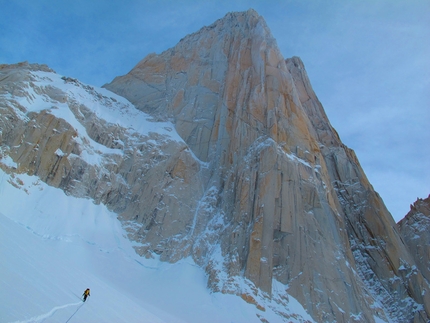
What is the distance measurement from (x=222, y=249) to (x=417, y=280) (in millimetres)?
19506

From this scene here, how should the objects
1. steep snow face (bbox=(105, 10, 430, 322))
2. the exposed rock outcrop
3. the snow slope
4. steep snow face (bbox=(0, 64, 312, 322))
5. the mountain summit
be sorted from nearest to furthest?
1. the snow slope
2. steep snow face (bbox=(0, 64, 312, 322))
3. steep snow face (bbox=(105, 10, 430, 322))
4. the mountain summit
5. the exposed rock outcrop

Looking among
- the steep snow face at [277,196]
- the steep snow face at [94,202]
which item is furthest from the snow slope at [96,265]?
the steep snow face at [277,196]

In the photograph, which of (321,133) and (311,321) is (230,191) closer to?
(311,321)

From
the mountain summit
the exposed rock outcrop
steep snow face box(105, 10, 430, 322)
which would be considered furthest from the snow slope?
the exposed rock outcrop

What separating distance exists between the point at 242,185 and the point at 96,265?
16.3 meters

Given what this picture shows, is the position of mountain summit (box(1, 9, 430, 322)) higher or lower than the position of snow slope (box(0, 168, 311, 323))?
higher

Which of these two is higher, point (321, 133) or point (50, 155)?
point (321, 133)

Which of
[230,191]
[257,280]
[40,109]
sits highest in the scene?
[40,109]

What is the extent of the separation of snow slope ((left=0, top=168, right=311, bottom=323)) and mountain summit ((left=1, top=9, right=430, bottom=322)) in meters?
1.35

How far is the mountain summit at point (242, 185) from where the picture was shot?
109 feet

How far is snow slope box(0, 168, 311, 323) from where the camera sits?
18.5 m

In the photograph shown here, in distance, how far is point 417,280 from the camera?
35.4 meters

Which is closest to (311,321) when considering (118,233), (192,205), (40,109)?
(192,205)

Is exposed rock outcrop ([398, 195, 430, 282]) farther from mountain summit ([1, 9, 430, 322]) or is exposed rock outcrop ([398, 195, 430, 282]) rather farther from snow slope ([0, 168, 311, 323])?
snow slope ([0, 168, 311, 323])
